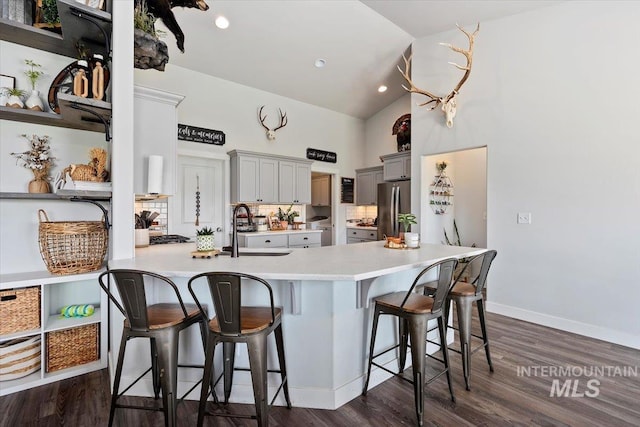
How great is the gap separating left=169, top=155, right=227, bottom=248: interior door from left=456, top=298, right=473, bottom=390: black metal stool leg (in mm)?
3612

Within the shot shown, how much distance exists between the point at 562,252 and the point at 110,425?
13.7 ft

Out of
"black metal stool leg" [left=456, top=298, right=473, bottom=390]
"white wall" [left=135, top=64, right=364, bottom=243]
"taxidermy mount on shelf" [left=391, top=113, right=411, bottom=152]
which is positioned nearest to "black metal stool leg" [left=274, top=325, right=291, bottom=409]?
"black metal stool leg" [left=456, top=298, right=473, bottom=390]

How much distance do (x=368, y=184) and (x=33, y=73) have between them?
206 inches

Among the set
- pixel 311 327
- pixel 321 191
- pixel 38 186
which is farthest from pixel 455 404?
pixel 321 191

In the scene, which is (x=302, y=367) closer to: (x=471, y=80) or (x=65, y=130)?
(x=65, y=130)

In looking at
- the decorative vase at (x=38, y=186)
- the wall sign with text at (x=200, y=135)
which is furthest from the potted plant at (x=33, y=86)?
the wall sign with text at (x=200, y=135)

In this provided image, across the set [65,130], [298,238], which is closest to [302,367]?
[65,130]

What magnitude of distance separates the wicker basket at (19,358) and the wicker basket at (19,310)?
0.12 metres

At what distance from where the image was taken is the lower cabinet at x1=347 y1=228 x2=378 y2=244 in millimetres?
6172

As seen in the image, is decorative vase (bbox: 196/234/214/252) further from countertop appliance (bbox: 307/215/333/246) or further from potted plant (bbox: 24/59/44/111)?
countertop appliance (bbox: 307/215/333/246)

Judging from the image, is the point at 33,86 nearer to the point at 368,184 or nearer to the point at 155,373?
the point at 155,373

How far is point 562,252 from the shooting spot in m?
3.41

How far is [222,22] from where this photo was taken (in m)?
3.91

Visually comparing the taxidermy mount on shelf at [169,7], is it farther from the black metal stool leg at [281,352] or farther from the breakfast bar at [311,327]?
the black metal stool leg at [281,352]
